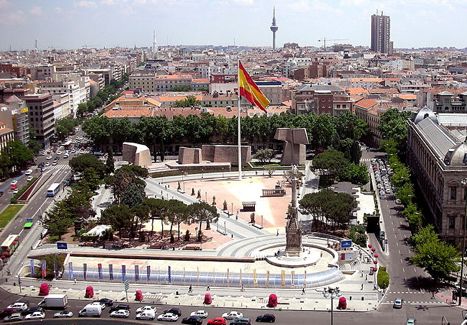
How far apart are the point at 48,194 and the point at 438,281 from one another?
144 ft

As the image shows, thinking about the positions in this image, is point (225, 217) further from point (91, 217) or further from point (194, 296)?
point (194, 296)

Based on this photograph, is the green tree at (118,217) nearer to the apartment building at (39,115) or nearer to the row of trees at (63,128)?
the apartment building at (39,115)

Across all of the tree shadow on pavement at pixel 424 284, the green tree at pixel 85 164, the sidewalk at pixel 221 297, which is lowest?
the sidewalk at pixel 221 297

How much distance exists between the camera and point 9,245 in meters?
52.2

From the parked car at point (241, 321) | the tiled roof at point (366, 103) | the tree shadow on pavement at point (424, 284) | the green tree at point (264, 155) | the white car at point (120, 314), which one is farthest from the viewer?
the tiled roof at point (366, 103)

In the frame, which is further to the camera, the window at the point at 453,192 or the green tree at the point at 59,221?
the green tree at the point at 59,221

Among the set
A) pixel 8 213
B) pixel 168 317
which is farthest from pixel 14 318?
pixel 8 213

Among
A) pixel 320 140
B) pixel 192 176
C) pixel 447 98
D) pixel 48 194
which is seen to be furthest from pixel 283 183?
pixel 447 98

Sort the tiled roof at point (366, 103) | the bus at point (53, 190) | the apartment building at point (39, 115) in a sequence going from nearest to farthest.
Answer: the bus at point (53, 190) < the apartment building at point (39, 115) < the tiled roof at point (366, 103)

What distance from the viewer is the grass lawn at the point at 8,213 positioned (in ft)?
205

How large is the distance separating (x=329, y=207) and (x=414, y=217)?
23.6 feet

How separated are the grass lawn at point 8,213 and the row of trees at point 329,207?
28.1m

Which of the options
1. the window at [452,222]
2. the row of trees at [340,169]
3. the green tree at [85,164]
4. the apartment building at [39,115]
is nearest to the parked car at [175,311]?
the window at [452,222]

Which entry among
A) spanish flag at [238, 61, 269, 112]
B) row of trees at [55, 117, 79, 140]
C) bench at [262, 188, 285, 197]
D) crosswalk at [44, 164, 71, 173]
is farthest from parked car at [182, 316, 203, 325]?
row of trees at [55, 117, 79, 140]
